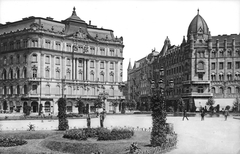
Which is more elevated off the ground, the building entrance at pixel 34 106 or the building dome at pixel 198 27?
the building dome at pixel 198 27

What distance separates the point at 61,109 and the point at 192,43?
61079 millimetres

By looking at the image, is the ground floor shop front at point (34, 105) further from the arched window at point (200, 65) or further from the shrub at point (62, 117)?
the shrub at point (62, 117)

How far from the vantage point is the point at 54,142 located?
24.0 metres

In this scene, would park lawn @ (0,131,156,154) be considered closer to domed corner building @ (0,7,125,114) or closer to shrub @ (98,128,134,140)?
shrub @ (98,128,134,140)

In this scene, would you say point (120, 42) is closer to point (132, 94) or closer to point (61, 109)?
point (132, 94)

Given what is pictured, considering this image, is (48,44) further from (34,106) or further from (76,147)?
(76,147)

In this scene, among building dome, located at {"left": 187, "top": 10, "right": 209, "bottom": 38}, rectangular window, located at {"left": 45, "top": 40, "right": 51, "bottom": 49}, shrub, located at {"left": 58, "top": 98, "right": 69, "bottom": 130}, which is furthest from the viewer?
building dome, located at {"left": 187, "top": 10, "right": 209, "bottom": 38}

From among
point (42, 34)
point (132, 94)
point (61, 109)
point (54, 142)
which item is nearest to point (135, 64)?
point (132, 94)

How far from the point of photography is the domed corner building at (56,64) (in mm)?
85188

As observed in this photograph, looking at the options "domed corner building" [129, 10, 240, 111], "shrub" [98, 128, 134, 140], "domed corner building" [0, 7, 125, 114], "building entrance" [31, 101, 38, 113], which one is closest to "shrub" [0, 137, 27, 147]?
"shrub" [98, 128, 134, 140]

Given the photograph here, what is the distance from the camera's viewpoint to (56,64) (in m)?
89.8

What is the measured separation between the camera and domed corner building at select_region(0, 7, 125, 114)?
85188mm

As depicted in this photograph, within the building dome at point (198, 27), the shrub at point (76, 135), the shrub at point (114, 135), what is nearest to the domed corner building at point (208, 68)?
the building dome at point (198, 27)

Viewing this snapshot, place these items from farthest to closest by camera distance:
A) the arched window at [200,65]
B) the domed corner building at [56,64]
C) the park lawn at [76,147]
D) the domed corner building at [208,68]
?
the arched window at [200,65] < the domed corner building at [208,68] < the domed corner building at [56,64] < the park lawn at [76,147]
